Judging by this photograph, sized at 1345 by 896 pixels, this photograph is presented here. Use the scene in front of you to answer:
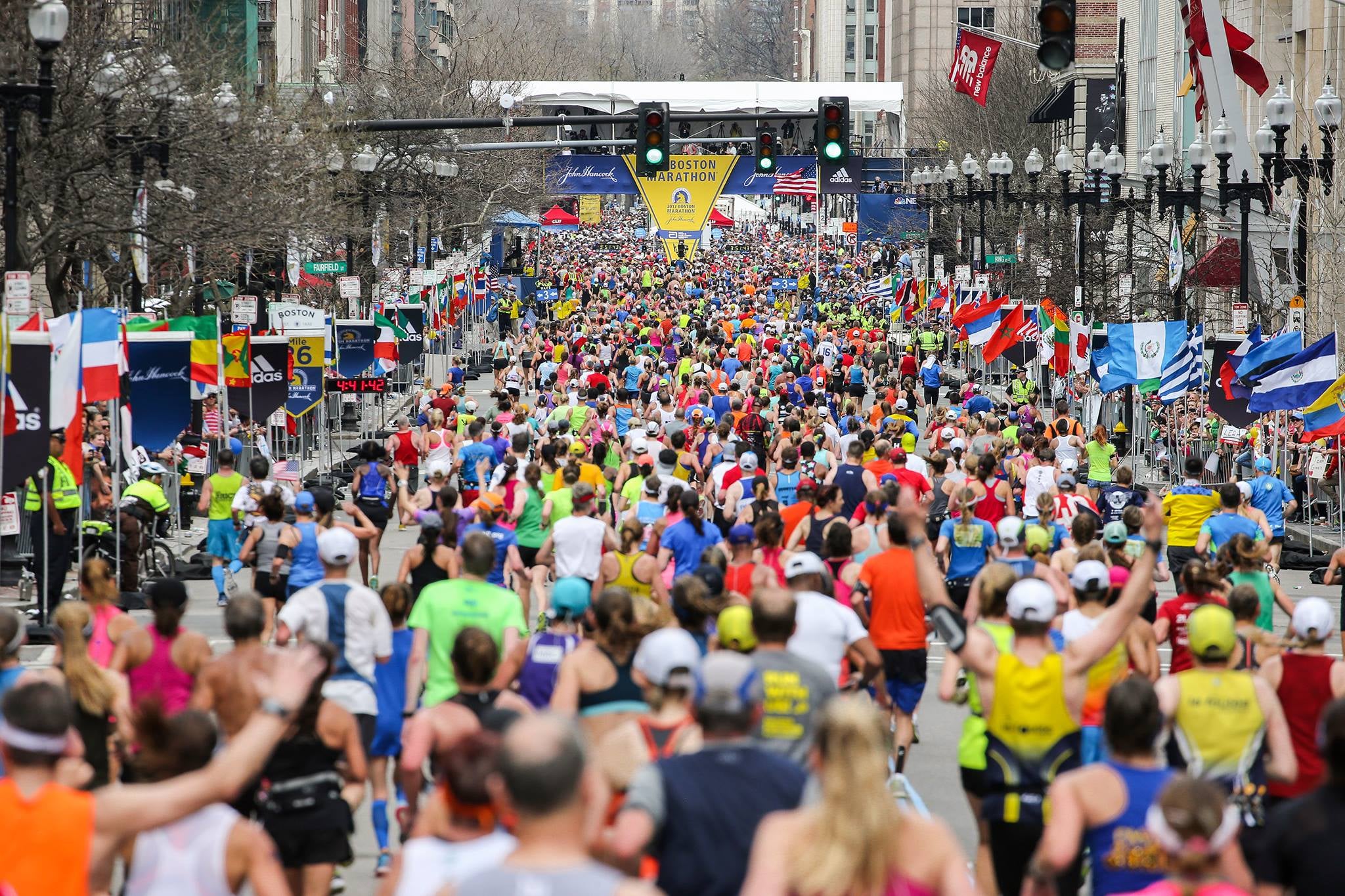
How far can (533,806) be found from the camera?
4344 millimetres

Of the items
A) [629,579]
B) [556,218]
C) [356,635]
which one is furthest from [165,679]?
[556,218]

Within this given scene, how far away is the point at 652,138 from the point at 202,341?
6.63 m

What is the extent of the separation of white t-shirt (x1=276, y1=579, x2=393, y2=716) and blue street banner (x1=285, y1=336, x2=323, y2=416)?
16.2 metres

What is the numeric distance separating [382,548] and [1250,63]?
17.3 meters

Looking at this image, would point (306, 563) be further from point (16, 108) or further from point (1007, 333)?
point (1007, 333)

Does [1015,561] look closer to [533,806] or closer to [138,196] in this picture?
[533,806]

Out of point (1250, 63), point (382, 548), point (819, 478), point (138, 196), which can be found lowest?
point (382, 548)

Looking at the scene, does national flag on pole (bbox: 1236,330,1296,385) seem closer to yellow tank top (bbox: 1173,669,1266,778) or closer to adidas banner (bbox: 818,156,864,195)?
yellow tank top (bbox: 1173,669,1266,778)

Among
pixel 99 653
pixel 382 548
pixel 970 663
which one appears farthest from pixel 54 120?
pixel 970 663

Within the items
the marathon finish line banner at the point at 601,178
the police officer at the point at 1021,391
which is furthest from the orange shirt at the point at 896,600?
the marathon finish line banner at the point at 601,178

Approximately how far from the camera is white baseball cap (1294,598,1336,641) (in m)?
8.16

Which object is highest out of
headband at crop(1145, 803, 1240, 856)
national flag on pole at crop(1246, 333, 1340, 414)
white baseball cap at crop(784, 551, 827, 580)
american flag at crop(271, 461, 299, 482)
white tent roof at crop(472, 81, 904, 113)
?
white tent roof at crop(472, 81, 904, 113)

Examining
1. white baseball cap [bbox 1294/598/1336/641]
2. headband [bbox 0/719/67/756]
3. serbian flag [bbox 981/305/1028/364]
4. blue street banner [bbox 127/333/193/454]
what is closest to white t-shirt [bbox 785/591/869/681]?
white baseball cap [bbox 1294/598/1336/641]

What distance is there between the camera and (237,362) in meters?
23.4
